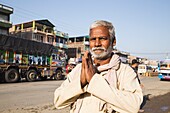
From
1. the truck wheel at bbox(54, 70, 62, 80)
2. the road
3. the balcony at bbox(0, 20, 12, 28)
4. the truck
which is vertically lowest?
the truck wheel at bbox(54, 70, 62, 80)

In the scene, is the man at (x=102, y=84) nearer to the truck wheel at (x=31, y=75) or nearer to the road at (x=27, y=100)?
the road at (x=27, y=100)

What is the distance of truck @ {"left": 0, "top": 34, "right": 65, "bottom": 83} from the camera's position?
1481 centimetres

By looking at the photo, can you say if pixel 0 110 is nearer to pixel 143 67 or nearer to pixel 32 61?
pixel 32 61

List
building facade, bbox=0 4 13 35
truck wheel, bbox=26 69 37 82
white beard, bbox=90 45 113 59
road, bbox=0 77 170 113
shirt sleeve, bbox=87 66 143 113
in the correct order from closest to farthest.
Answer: shirt sleeve, bbox=87 66 143 113
white beard, bbox=90 45 113 59
road, bbox=0 77 170 113
truck wheel, bbox=26 69 37 82
building facade, bbox=0 4 13 35

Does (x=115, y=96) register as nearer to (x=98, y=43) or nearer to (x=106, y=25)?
(x=98, y=43)

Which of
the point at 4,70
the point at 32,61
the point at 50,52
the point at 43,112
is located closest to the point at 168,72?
the point at 50,52

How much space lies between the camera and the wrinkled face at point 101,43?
60.3 inches

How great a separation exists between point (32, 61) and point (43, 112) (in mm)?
12023

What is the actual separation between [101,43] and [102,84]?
15.3 inches

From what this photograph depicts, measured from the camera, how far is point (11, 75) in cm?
1520

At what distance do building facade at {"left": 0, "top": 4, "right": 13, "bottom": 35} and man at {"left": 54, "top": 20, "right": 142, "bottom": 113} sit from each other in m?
34.3

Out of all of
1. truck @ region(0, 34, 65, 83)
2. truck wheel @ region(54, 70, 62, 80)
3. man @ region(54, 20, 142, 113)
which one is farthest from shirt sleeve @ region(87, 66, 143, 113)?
truck wheel @ region(54, 70, 62, 80)

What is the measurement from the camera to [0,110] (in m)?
6.02

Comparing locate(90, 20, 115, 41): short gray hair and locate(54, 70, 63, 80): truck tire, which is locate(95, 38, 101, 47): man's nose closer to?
locate(90, 20, 115, 41): short gray hair
